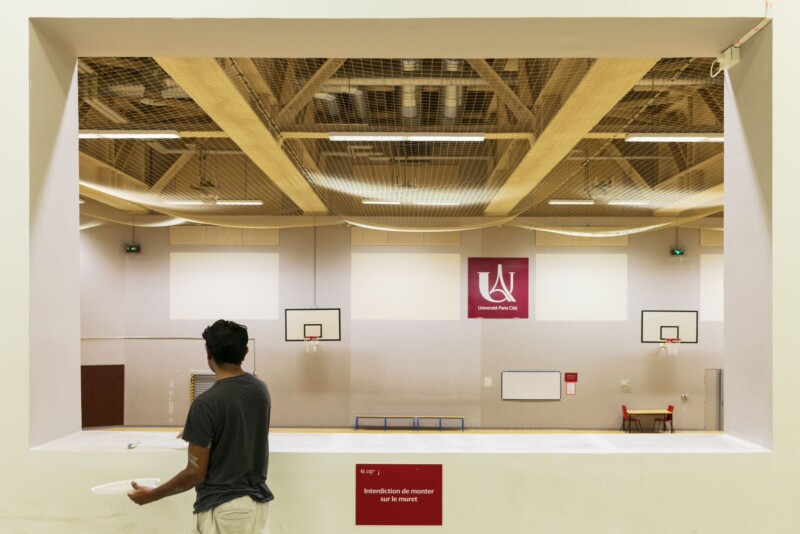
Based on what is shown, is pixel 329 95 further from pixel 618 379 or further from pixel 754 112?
pixel 618 379

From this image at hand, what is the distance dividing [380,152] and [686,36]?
6204 millimetres

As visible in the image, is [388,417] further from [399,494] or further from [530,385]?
[399,494]

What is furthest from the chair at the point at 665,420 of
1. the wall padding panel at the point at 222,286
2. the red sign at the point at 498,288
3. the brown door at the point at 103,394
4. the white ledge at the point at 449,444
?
the brown door at the point at 103,394

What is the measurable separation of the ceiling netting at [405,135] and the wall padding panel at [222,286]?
1012 mm

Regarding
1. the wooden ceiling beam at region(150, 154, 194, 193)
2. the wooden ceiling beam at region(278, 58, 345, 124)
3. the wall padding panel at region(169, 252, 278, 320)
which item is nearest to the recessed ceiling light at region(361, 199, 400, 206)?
the wooden ceiling beam at region(150, 154, 194, 193)

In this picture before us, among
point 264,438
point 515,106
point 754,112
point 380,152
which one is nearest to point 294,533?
point 264,438

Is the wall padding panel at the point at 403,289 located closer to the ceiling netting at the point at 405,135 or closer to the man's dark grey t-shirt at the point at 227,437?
the ceiling netting at the point at 405,135

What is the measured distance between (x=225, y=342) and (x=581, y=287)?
9.81 meters

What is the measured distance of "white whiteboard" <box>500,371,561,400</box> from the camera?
10609 mm

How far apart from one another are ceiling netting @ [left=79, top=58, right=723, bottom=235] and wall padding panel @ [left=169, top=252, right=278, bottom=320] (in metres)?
1.01

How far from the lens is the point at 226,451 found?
173 centimetres

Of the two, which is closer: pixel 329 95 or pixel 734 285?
pixel 734 285

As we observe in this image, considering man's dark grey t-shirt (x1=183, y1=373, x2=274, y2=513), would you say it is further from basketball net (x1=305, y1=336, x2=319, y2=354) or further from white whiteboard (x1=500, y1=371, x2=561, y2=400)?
white whiteboard (x1=500, y1=371, x2=561, y2=400)

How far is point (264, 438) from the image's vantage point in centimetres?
181
